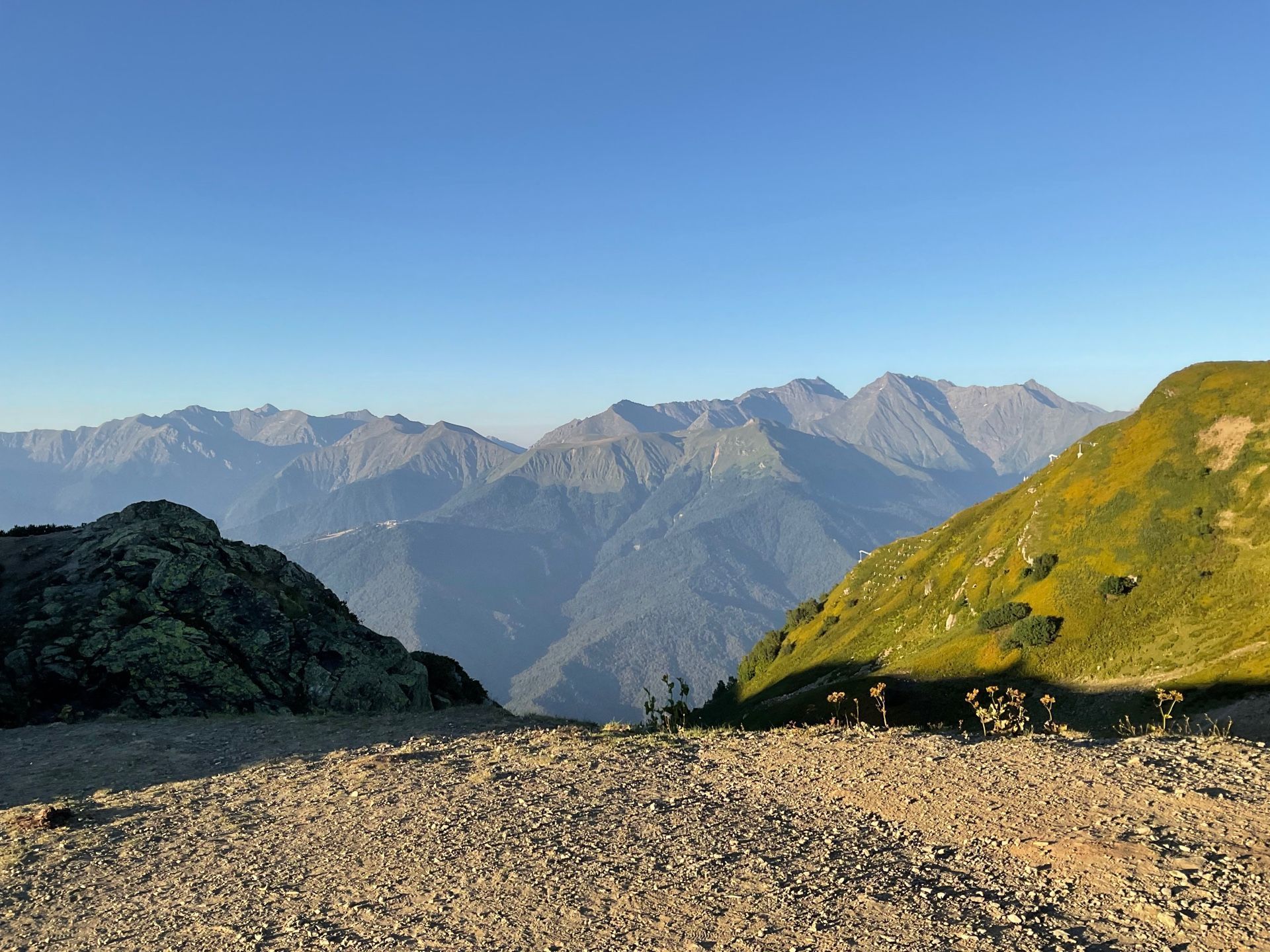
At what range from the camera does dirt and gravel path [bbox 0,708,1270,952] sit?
7.85 m

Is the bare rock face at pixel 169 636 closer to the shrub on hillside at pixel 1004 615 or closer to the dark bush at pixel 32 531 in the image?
the dark bush at pixel 32 531

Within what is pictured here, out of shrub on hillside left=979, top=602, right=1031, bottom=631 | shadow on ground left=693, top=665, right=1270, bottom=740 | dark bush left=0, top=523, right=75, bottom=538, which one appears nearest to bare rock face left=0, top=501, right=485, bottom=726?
dark bush left=0, top=523, right=75, bottom=538

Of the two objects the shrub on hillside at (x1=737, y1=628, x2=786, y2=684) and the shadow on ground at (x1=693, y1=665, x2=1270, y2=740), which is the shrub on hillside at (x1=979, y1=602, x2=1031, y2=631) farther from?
the shrub on hillside at (x1=737, y1=628, x2=786, y2=684)

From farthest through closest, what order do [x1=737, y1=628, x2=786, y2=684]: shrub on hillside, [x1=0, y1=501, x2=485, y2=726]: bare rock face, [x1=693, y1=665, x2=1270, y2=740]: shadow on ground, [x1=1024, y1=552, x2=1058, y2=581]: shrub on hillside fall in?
[x1=737, y1=628, x2=786, y2=684]: shrub on hillside → [x1=1024, y1=552, x2=1058, y2=581]: shrub on hillside → [x1=693, y1=665, x2=1270, y2=740]: shadow on ground → [x1=0, y1=501, x2=485, y2=726]: bare rock face

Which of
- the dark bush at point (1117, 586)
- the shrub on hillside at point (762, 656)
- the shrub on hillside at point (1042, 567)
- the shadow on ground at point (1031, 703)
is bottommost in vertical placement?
the shrub on hillside at point (762, 656)

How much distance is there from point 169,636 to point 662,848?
2449 centimetres

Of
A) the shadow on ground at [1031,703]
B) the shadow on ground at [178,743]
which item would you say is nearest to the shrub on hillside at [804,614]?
the shadow on ground at [1031,703]

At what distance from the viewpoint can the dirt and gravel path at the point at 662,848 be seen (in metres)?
7.85

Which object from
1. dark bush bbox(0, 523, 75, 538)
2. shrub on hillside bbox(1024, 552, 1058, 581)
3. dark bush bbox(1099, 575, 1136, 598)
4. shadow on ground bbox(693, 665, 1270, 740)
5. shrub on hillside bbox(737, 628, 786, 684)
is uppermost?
dark bush bbox(0, 523, 75, 538)

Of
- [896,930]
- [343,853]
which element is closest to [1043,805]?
[896,930]

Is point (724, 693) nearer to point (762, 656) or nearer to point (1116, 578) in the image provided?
point (762, 656)

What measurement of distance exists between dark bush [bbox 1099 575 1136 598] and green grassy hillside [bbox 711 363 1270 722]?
Result: 185 millimetres

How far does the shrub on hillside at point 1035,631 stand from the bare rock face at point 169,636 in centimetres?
6149

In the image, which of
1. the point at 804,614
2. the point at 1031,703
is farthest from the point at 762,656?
the point at 1031,703
